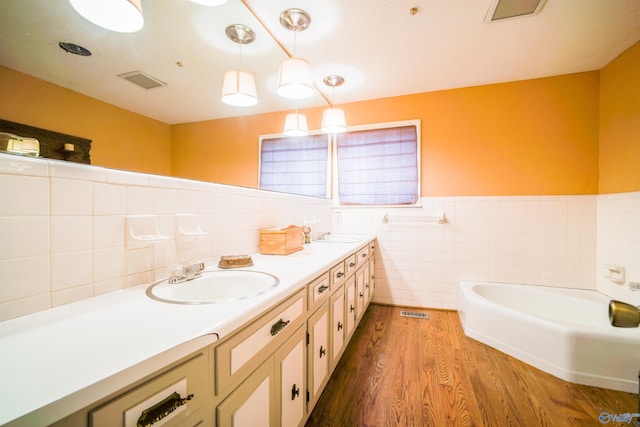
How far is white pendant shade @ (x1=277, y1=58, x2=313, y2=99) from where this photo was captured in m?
1.60

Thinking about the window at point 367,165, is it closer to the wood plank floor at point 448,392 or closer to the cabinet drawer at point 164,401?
the wood plank floor at point 448,392

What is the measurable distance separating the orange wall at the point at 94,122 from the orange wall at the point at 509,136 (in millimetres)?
2182

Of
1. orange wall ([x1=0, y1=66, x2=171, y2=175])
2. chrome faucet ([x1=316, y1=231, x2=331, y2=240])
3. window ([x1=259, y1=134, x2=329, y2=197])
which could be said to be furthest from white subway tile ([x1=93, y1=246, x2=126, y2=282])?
chrome faucet ([x1=316, y1=231, x2=331, y2=240])

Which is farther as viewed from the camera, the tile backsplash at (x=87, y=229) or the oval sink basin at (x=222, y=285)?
the oval sink basin at (x=222, y=285)

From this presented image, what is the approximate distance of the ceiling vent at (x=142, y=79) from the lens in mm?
885

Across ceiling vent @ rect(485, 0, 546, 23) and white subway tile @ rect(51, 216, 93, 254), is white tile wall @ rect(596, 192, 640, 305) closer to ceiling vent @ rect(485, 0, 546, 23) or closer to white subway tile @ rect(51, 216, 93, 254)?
ceiling vent @ rect(485, 0, 546, 23)

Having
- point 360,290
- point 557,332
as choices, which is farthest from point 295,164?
point 557,332

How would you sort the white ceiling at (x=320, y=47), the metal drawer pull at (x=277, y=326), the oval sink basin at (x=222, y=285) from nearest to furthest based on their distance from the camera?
the white ceiling at (x=320, y=47) → the metal drawer pull at (x=277, y=326) → the oval sink basin at (x=222, y=285)

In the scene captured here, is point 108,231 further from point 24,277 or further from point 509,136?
point 509,136

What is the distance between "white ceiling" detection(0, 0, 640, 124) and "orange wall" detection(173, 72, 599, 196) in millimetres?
141

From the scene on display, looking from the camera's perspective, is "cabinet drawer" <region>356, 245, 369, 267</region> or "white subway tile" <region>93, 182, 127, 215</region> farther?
"cabinet drawer" <region>356, 245, 369, 267</region>

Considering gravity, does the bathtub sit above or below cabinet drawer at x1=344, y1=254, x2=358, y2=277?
below

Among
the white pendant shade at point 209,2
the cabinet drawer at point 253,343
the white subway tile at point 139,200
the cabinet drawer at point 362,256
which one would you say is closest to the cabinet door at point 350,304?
the cabinet drawer at point 362,256

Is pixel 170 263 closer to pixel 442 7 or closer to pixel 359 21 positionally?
pixel 359 21
